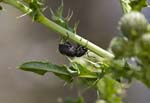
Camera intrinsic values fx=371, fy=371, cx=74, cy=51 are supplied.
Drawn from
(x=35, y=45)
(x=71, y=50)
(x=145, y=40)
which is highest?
(x=145, y=40)

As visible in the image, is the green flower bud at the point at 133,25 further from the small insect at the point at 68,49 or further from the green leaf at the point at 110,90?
the small insect at the point at 68,49

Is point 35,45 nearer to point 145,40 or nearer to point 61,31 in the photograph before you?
point 61,31

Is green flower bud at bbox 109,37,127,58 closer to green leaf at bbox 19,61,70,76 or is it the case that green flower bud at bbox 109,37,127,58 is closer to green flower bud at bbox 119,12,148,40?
green flower bud at bbox 119,12,148,40

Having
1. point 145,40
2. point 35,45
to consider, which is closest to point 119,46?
point 145,40

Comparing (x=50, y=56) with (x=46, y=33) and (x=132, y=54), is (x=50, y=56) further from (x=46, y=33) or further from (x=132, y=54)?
(x=132, y=54)

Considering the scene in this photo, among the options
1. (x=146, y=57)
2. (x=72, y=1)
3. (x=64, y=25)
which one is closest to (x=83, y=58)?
(x=64, y=25)
